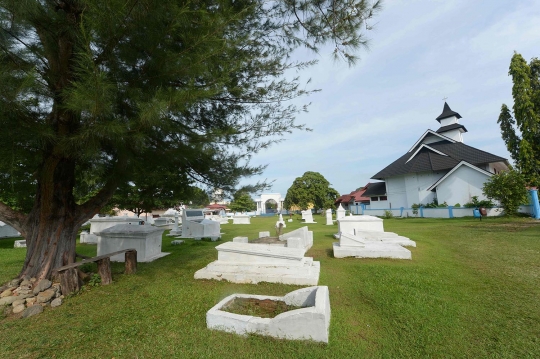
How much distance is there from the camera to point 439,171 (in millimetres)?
23188

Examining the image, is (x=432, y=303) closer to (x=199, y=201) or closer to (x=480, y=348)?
(x=480, y=348)

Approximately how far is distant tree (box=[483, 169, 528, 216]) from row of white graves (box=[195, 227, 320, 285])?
1415cm

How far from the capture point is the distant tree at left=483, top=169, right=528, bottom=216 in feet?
44.8

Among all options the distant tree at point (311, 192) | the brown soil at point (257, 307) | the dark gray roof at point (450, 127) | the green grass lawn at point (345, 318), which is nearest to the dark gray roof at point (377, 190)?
the dark gray roof at point (450, 127)

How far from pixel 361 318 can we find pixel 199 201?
3.91m

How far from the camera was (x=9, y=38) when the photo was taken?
11.5 ft

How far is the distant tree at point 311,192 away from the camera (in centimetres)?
4189

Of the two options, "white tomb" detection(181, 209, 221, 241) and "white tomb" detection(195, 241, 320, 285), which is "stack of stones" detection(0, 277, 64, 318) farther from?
"white tomb" detection(181, 209, 221, 241)

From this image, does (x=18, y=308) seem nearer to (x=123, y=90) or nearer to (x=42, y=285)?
(x=42, y=285)

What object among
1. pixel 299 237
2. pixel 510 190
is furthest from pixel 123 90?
pixel 510 190

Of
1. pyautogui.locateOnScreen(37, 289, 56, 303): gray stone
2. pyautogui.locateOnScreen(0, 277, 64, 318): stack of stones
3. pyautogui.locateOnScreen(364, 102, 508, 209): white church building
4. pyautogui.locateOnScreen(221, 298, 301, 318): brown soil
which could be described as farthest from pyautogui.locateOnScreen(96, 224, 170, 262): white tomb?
pyautogui.locateOnScreen(364, 102, 508, 209): white church building

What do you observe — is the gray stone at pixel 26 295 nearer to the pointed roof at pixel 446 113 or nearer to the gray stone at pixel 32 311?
the gray stone at pixel 32 311

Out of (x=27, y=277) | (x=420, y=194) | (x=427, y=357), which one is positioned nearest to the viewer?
(x=427, y=357)

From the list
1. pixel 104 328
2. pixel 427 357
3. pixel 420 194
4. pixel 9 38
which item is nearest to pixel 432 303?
pixel 427 357
